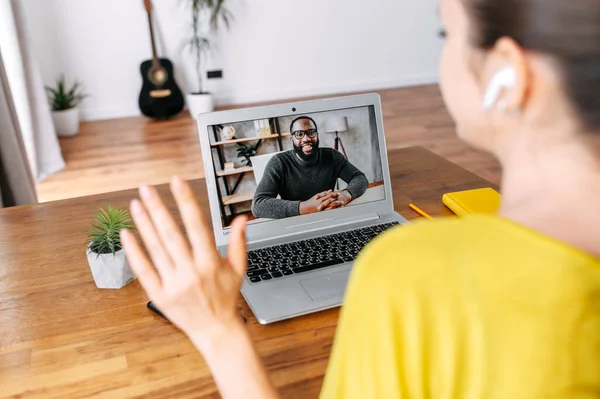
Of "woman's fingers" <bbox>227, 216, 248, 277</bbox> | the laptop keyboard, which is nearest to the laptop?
the laptop keyboard

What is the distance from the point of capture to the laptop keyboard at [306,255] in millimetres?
1030

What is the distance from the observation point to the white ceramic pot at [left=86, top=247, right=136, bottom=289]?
0.99 meters

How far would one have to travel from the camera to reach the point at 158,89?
4516 millimetres

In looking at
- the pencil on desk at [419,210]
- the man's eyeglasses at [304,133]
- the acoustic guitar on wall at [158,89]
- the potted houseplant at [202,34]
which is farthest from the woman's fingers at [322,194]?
the acoustic guitar on wall at [158,89]

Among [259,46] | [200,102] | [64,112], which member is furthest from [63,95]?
[259,46]

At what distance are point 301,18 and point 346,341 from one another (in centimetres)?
470

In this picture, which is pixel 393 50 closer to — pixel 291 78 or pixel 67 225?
pixel 291 78

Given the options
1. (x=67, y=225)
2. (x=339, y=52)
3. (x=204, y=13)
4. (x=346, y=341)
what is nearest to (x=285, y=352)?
(x=346, y=341)

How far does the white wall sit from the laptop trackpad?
3.99 metres

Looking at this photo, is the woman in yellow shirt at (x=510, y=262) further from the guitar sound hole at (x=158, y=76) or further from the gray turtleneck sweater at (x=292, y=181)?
the guitar sound hole at (x=158, y=76)

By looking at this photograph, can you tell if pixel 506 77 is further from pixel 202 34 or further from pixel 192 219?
pixel 202 34

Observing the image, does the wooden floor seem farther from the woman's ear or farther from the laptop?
the woman's ear

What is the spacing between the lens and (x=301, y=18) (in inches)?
192

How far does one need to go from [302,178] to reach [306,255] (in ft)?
0.54
